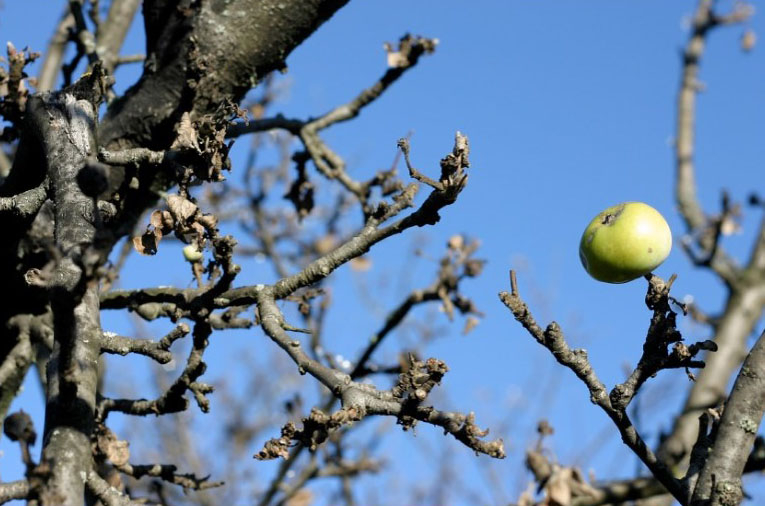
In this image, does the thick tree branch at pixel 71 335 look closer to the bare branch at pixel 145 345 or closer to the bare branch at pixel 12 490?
the bare branch at pixel 12 490

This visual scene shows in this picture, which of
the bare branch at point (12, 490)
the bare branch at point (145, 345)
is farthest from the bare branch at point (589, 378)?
the bare branch at point (12, 490)

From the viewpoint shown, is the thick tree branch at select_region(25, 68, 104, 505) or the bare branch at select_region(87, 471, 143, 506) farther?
the bare branch at select_region(87, 471, 143, 506)

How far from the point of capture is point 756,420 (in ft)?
6.55

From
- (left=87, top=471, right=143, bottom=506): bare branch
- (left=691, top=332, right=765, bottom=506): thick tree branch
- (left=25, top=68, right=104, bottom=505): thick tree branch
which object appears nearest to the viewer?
(left=25, top=68, right=104, bottom=505): thick tree branch

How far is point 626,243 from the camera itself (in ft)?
8.21

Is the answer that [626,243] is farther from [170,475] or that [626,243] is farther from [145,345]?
[170,475]

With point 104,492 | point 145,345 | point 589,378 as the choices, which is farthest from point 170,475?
point 589,378

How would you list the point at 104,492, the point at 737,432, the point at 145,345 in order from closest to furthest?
1. the point at 104,492
2. the point at 737,432
3. the point at 145,345

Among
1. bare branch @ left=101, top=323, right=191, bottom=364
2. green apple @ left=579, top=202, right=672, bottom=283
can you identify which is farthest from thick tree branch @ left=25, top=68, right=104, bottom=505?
green apple @ left=579, top=202, right=672, bottom=283

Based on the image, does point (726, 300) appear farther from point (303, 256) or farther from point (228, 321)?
point (228, 321)

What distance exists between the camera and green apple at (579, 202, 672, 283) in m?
2.50

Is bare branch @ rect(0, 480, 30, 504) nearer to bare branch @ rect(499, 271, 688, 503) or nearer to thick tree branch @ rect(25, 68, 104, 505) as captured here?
thick tree branch @ rect(25, 68, 104, 505)

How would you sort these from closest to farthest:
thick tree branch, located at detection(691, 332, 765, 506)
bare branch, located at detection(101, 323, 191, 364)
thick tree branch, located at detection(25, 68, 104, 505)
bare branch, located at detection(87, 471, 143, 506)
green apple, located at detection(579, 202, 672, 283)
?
thick tree branch, located at detection(25, 68, 104, 505) → bare branch, located at detection(87, 471, 143, 506) → thick tree branch, located at detection(691, 332, 765, 506) → bare branch, located at detection(101, 323, 191, 364) → green apple, located at detection(579, 202, 672, 283)

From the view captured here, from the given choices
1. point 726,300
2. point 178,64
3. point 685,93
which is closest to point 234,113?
point 178,64
